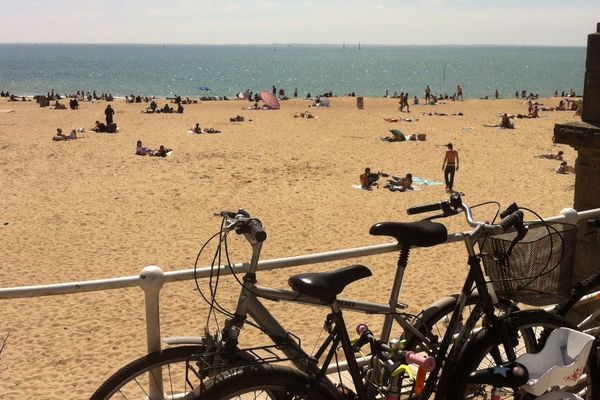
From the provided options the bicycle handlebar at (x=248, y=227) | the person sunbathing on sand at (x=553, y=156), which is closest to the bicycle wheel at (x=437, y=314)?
the bicycle handlebar at (x=248, y=227)

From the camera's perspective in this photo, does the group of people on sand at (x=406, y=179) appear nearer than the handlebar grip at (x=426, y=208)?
No

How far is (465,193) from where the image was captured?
20828 mm

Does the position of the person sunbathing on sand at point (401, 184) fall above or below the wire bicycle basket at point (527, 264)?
below

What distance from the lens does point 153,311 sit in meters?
3.18

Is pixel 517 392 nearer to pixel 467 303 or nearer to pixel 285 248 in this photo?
pixel 467 303

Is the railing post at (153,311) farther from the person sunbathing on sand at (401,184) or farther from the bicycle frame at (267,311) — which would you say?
the person sunbathing on sand at (401,184)

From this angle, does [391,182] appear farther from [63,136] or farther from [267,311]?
[267,311]

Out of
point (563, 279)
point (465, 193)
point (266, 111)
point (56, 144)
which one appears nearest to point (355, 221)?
point (465, 193)

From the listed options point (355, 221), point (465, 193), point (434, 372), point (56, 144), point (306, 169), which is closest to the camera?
point (434, 372)

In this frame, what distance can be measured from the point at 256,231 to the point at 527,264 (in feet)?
5.11

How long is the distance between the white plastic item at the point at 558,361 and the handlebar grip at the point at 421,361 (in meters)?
0.54

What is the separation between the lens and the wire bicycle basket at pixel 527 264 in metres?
3.39

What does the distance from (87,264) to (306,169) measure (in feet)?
38.2

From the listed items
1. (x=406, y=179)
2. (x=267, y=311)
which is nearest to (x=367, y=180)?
(x=406, y=179)
